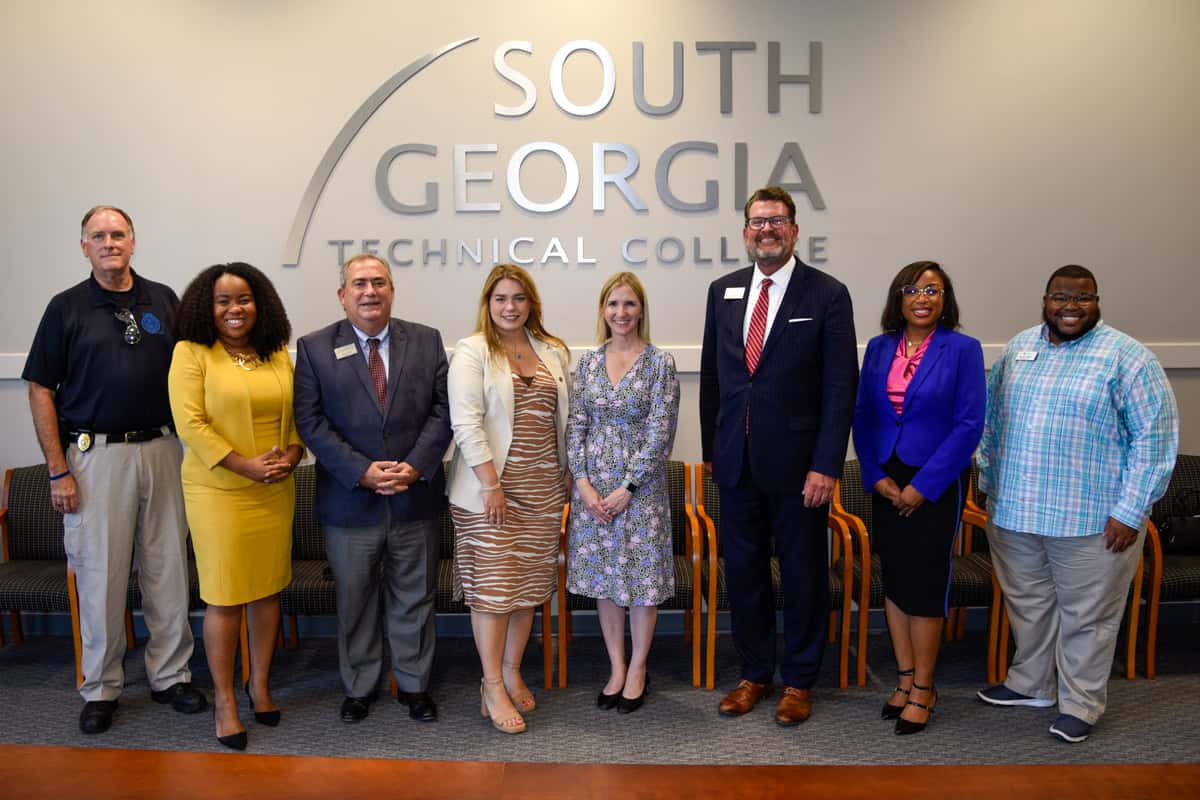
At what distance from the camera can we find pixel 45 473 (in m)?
3.93

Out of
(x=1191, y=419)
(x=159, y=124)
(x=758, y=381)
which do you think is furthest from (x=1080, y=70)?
(x=159, y=124)

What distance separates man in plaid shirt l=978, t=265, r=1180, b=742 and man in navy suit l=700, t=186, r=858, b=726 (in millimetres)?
666

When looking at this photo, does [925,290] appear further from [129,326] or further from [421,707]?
[129,326]

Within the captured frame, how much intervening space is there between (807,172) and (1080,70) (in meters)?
1.49

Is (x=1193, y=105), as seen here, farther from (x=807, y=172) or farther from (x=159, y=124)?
(x=159, y=124)

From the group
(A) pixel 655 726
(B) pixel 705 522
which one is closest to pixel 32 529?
(A) pixel 655 726

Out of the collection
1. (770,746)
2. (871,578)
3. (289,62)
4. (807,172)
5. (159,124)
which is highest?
(289,62)

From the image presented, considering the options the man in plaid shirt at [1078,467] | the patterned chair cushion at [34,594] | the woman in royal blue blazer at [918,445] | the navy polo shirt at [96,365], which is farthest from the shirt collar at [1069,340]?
the patterned chair cushion at [34,594]

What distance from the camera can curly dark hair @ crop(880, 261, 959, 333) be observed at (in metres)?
2.85

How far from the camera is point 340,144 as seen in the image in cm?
413

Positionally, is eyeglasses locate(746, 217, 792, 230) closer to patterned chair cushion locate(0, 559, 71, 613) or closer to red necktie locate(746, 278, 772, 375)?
red necktie locate(746, 278, 772, 375)

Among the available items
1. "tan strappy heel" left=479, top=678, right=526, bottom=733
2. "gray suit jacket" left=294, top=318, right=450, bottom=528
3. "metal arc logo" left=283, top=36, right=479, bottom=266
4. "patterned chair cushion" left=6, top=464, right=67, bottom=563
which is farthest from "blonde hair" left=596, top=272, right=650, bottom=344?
"patterned chair cushion" left=6, top=464, right=67, bottom=563

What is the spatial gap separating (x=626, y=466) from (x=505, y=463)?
443 millimetres

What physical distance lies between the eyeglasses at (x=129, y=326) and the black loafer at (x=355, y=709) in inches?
62.4
